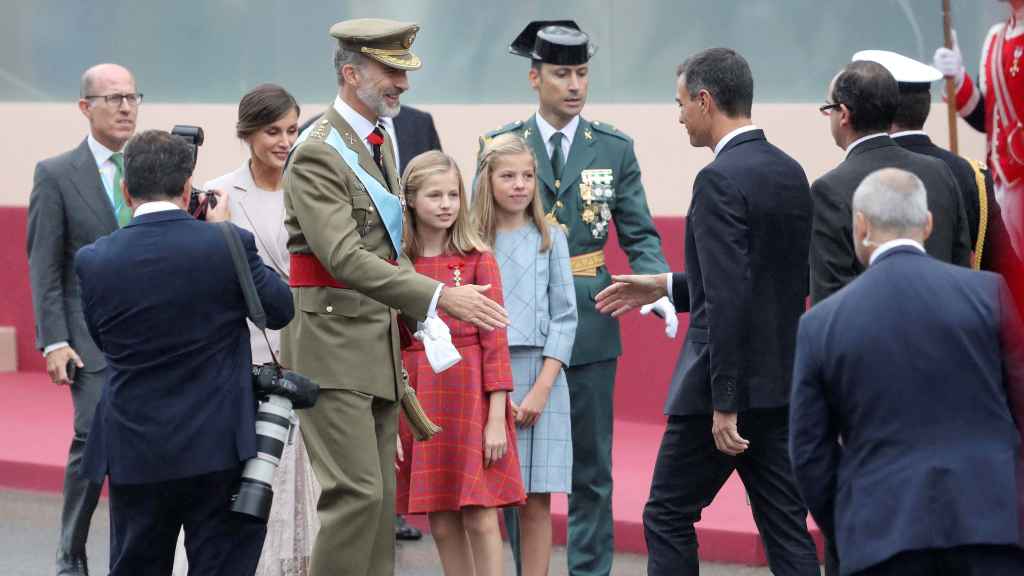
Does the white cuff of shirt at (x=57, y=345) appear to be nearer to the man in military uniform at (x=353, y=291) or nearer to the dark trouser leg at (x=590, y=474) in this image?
the man in military uniform at (x=353, y=291)

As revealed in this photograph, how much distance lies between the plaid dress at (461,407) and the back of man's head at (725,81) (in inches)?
38.1

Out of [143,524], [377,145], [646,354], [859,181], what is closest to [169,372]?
[143,524]

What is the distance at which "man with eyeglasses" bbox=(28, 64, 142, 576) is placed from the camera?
6.54 m

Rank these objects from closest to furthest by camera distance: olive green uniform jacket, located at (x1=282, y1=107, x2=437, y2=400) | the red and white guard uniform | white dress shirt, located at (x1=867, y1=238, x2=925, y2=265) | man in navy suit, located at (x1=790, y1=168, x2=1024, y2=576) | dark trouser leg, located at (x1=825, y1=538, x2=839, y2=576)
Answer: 1. man in navy suit, located at (x1=790, y1=168, x2=1024, y2=576)
2. white dress shirt, located at (x1=867, y1=238, x2=925, y2=265)
3. dark trouser leg, located at (x1=825, y1=538, x2=839, y2=576)
4. olive green uniform jacket, located at (x1=282, y1=107, x2=437, y2=400)
5. the red and white guard uniform

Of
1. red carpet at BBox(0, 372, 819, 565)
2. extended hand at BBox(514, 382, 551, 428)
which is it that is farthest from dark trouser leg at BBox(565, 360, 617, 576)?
red carpet at BBox(0, 372, 819, 565)

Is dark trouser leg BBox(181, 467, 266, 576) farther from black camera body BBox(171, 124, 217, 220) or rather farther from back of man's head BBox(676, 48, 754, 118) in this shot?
back of man's head BBox(676, 48, 754, 118)

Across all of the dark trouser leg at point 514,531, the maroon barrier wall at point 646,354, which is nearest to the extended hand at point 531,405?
the dark trouser leg at point 514,531

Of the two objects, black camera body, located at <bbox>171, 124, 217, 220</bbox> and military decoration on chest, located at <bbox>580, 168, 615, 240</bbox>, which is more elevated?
black camera body, located at <bbox>171, 124, 217, 220</bbox>

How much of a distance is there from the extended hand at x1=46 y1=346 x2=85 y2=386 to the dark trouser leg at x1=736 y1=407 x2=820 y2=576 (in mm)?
2725

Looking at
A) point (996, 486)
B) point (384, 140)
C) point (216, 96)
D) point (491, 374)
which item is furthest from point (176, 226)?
point (216, 96)

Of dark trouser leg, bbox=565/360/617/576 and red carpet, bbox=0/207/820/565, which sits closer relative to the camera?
dark trouser leg, bbox=565/360/617/576

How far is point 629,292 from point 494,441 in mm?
670

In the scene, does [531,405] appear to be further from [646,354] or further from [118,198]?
[646,354]

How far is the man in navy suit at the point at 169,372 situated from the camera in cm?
458
